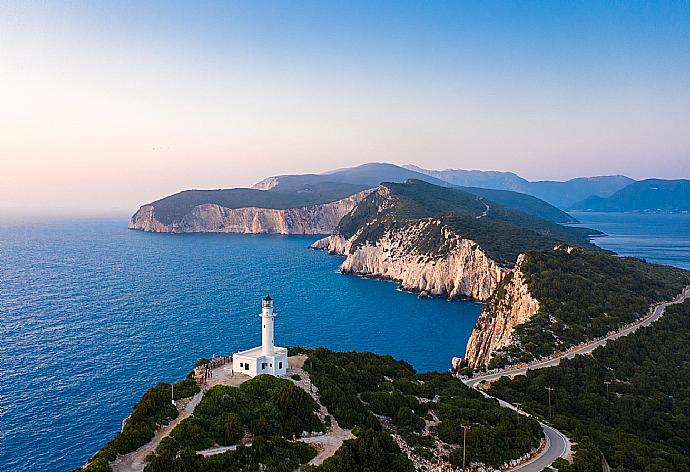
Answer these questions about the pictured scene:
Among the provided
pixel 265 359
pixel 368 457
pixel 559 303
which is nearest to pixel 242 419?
pixel 265 359

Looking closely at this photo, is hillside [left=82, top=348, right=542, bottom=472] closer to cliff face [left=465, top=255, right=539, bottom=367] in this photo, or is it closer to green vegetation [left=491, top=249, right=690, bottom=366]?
green vegetation [left=491, top=249, right=690, bottom=366]

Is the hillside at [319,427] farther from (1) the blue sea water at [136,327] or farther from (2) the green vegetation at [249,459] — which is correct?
(1) the blue sea water at [136,327]

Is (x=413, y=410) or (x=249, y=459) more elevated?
(x=249, y=459)

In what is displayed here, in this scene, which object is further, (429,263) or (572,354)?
(429,263)

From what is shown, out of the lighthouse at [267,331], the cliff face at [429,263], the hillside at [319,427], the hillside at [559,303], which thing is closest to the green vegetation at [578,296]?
the hillside at [559,303]

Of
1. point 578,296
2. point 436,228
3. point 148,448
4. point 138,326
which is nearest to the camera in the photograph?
point 148,448

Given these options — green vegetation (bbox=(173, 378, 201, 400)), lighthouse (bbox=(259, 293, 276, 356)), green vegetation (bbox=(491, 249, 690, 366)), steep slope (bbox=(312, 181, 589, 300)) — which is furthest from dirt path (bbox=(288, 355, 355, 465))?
steep slope (bbox=(312, 181, 589, 300))

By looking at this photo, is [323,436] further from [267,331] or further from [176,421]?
[267,331]
